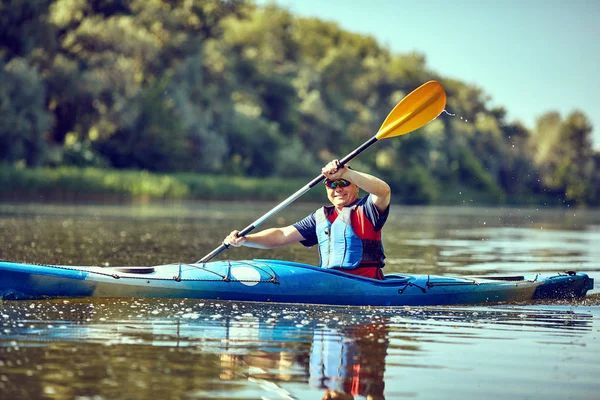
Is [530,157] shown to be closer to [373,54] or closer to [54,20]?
[373,54]

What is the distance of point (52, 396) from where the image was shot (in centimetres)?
477

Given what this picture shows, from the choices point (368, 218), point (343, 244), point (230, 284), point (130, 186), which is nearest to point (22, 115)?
point (130, 186)

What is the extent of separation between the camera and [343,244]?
883cm

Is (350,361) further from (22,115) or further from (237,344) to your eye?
(22,115)

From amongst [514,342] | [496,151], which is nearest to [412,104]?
[514,342]

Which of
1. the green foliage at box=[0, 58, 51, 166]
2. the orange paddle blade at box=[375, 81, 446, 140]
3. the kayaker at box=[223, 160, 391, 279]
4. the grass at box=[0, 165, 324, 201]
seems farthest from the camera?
the grass at box=[0, 165, 324, 201]

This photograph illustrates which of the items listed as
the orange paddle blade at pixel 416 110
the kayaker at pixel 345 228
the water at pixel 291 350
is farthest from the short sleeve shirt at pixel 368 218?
the orange paddle blade at pixel 416 110

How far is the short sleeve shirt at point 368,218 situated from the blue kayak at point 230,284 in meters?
0.30

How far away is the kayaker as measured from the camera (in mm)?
8445

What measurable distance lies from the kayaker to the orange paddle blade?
2.13 m

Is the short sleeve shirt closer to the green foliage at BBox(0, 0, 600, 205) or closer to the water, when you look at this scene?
the water

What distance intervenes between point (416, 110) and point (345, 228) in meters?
2.63

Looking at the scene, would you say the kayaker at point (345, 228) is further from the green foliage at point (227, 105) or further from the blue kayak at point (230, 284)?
the green foliage at point (227, 105)

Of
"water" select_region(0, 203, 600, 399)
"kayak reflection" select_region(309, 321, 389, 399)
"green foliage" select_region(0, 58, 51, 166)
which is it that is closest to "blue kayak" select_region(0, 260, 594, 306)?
"water" select_region(0, 203, 600, 399)
